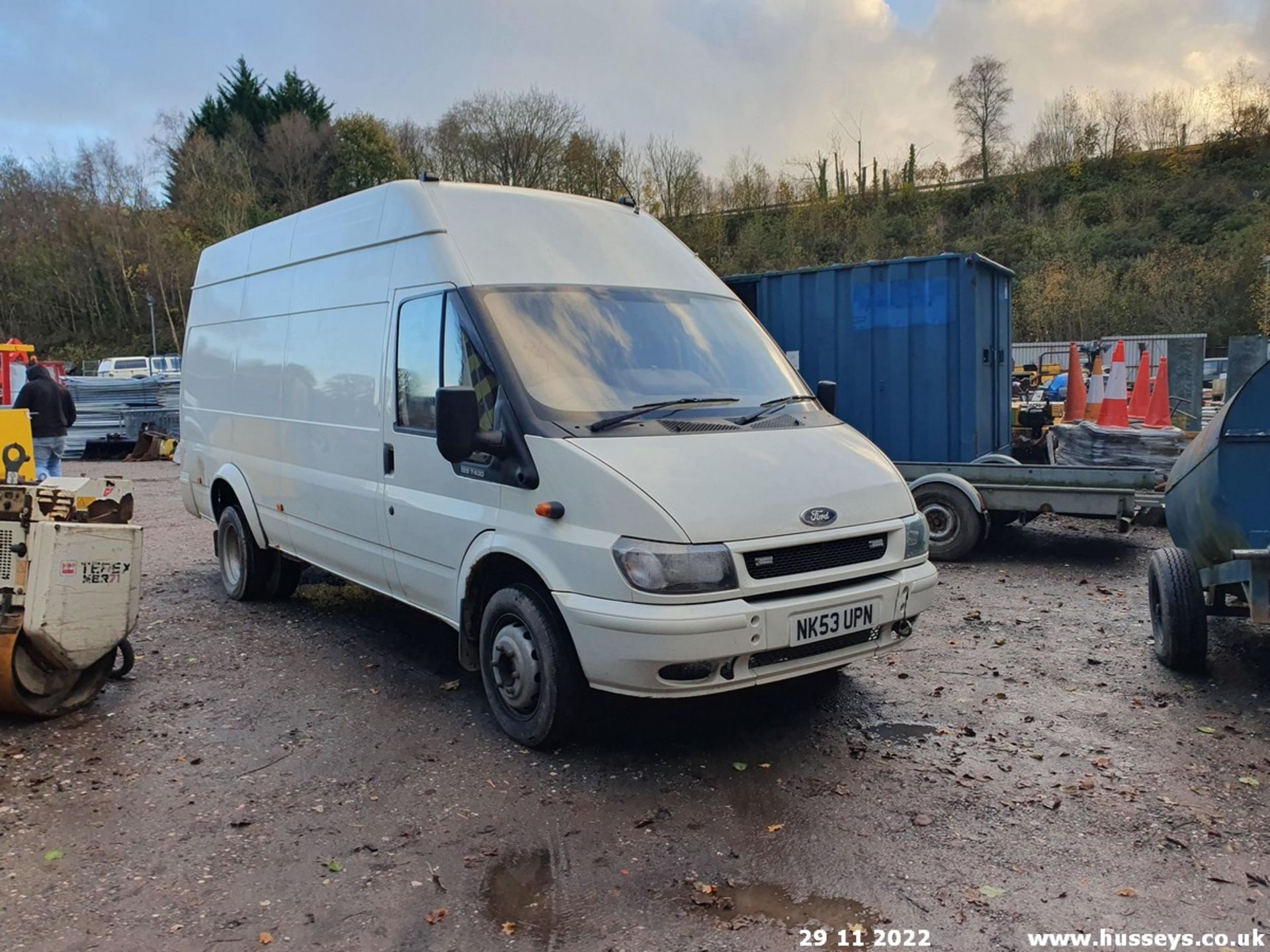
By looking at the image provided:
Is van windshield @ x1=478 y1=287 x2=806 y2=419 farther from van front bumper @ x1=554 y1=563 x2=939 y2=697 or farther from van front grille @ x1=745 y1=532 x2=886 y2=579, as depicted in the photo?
van front bumper @ x1=554 y1=563 x2=939 y2=697

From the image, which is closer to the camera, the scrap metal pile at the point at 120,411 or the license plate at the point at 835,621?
the license plate at the point at 835,621

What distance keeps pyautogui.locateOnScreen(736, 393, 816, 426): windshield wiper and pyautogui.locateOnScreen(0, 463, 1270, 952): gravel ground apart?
5.04 ft

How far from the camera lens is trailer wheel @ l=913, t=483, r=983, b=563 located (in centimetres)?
836

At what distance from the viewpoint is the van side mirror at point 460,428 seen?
4.04m

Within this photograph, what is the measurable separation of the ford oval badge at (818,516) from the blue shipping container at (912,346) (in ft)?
20.1

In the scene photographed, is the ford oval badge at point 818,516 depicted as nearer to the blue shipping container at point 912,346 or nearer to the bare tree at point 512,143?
the blue shipping container at point 912,346

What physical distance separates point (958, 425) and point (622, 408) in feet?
21.0

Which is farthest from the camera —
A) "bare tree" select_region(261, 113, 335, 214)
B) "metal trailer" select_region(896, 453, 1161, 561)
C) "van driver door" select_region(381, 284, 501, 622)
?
"bare tree" select_region(261, 113, 335, 214)

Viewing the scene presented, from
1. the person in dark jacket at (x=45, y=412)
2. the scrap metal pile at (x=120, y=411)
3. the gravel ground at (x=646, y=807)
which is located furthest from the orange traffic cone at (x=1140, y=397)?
the scrap metal pile at (x=120, y=411)

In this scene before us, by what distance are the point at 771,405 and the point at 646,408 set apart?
2.44 ft

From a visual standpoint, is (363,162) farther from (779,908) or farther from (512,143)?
(779,908)

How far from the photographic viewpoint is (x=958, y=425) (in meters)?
9.59

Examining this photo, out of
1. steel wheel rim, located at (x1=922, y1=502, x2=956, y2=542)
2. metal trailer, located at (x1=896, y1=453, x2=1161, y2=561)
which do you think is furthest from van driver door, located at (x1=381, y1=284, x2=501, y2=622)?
steel wheel rim, located at (x1=922, y1=502, x2=956, y2=542)

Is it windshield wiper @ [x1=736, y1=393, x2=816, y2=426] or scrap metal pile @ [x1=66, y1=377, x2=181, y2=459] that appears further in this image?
scrap metal pile @ [x1=66, y1=377, x2=181, y2=459]
